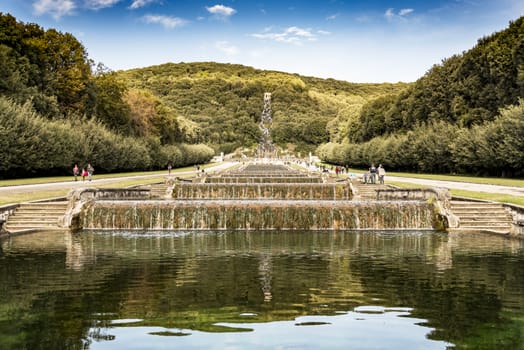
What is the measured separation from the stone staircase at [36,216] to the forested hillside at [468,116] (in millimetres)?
35849

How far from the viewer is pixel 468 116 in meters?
64.0

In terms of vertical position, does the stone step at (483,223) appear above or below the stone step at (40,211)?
below

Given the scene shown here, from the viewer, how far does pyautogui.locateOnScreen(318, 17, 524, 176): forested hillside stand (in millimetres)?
50562

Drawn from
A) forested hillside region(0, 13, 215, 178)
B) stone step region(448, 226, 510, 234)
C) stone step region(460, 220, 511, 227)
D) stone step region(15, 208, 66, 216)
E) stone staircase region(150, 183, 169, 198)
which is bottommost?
stone step region(448, 226, 510, 234)

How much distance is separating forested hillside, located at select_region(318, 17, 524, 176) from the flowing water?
115ft

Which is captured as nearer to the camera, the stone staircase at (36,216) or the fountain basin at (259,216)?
the stone staircase at (36,216)

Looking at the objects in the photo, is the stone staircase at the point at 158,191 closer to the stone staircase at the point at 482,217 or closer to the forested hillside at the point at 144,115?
the forested hillside at the point at 144,115

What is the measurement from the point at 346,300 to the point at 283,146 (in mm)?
159020

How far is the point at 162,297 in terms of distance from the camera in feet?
34.7

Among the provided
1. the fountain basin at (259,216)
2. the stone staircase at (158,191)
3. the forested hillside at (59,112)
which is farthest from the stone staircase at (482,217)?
the forested hillside at (59,112)

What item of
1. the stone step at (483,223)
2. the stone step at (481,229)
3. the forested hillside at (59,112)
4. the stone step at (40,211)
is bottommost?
the stone step at (481,229)

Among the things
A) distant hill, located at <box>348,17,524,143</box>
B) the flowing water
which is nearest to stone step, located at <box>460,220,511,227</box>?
the flowing water

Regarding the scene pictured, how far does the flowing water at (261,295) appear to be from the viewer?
26.6 ft

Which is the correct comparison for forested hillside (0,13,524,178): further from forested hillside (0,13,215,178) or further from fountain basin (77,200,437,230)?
fountain basin (77,200,437,230)
